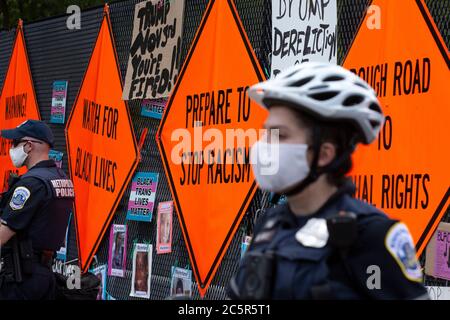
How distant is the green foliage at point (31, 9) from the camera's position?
15007mm

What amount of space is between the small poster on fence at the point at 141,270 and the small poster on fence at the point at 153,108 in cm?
116

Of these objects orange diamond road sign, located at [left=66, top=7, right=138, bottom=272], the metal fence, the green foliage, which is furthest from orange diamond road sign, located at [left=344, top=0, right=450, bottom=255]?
the green foliage

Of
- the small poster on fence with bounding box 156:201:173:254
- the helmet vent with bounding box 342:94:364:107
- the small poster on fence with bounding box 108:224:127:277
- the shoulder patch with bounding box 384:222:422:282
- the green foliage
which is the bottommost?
the small poster on fence with bounding box 108:224:127:277

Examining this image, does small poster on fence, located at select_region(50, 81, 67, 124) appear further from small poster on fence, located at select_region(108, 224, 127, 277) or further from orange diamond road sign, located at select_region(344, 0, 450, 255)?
orange diamond road sign, located at select_region(344, 0, 450, 255)

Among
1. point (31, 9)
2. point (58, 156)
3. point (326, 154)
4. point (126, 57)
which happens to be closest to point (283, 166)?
point (326, 154)

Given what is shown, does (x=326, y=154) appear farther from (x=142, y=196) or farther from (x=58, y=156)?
(x=58, y=156)

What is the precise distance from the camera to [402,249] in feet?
9.67

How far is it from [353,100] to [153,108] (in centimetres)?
541

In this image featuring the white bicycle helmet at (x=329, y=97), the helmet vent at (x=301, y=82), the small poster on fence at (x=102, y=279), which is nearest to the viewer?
the white bicycle helmet at (x=329, y=97)

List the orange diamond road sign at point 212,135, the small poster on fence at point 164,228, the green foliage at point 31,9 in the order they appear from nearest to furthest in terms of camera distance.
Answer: the orange diamond road sign at point 212,135, the small poster on fence at point 164,228, the green foliage at point 31,9

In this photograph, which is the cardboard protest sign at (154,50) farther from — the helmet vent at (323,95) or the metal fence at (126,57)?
the helmet vent at (323,95)

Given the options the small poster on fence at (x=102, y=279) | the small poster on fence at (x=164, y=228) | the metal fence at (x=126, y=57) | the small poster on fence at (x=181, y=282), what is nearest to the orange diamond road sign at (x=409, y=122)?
the metal fence at (x=126, y=57)

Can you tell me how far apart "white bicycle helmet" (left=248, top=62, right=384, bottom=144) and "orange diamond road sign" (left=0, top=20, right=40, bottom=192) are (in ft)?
25.5

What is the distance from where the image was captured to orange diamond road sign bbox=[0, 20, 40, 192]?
36.1ft
